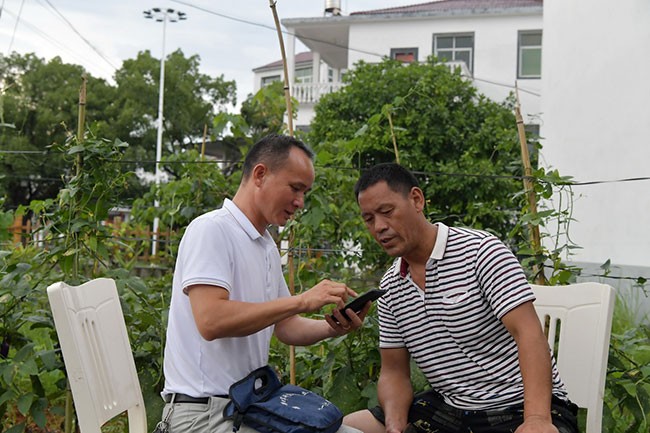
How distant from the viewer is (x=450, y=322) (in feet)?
8.05

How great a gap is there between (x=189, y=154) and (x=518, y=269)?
2.79 m

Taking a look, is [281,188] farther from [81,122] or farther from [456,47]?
[456,47]

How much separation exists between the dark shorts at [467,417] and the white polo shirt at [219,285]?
613 millimetres

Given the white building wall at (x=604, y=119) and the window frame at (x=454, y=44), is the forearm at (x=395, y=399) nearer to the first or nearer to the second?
the white building wall at (x=604, y=119)

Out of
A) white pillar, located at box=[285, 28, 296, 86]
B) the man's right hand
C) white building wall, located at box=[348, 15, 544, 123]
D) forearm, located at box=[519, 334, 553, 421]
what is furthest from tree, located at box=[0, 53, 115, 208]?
forearm, located at box=[519, 334, 553, 421]

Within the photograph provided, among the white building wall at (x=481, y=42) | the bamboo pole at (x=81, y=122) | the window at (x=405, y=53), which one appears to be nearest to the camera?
the bamboo pole at (x=81, y=122)

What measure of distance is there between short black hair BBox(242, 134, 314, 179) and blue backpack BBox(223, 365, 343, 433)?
631 mm

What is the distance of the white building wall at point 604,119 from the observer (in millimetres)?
6789

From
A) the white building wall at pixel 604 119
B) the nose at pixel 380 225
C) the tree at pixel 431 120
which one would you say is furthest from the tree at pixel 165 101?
the nose at pixel 380 225

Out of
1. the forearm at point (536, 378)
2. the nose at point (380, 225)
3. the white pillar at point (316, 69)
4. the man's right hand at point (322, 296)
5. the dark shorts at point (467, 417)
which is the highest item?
the white pillar at point (316, 69)

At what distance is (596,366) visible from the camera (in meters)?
2.66

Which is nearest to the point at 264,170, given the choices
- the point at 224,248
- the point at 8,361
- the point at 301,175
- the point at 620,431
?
the point at 301,175

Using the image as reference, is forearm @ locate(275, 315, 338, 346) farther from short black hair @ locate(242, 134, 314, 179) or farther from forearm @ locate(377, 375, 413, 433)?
short black hair @ locate(242, 134, 314, 179)

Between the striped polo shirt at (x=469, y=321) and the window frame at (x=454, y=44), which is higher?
the window frame at (x=454, y=44)
